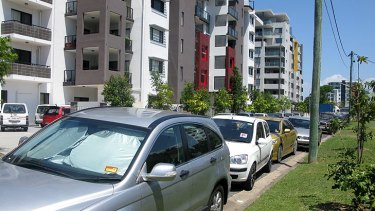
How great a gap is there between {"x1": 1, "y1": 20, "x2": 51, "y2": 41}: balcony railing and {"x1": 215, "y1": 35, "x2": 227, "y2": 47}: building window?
96.2 ft

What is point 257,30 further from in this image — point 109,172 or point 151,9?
point 109,172

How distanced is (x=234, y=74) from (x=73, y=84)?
25835mm

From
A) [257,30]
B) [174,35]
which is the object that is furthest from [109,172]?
[257,30]

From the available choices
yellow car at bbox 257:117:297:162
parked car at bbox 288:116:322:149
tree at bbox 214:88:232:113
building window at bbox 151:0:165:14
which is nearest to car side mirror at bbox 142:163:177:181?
yellow car at bbox 257:117:297:162

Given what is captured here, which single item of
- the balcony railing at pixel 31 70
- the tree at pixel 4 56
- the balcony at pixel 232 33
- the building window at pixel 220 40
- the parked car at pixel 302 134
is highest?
the balcony at pixel 232 33

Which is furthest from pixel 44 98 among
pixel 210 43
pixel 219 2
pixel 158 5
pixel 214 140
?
pixel 219 2

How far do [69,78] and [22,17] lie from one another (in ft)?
20.3

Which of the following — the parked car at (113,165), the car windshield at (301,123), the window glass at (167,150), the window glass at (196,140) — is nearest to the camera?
the parked car at (113,165)

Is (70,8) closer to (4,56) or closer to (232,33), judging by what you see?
(4,56)

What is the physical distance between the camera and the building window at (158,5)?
40.2 meters

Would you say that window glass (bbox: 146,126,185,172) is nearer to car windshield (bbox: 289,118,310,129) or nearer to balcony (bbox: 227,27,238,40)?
car windshield (bbox: 289,118,310,129)

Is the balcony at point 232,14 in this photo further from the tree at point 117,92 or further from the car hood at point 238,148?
the car hood at point 238,148

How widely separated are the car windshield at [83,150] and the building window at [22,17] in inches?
1210

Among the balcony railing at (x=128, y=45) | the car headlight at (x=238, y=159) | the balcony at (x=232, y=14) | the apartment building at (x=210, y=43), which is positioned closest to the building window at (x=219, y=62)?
the apartment building at (x=210, y=43)
